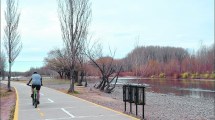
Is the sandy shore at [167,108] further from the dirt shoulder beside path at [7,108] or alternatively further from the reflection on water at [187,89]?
the reflection on water at [187,89]

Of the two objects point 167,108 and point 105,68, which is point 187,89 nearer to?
point 105,68

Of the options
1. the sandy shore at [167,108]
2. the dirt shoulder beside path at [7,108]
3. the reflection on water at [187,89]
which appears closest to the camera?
the dirt shoulder beside path at [7,108]

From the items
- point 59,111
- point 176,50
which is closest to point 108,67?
point 59,111

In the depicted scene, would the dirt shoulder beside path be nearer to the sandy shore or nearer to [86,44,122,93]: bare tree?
the sandy shore

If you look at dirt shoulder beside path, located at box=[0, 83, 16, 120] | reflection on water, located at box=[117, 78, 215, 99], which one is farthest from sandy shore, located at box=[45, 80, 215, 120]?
reflection on water, located at box=[117, 78, 215, 99]

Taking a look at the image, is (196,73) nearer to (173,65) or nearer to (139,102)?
(173,65)

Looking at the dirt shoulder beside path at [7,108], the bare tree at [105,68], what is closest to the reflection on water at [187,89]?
the bare tree at [105,68]

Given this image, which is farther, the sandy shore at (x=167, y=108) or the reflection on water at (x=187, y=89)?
the reflection on water at (x=187, y=89)

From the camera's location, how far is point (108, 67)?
140 feet

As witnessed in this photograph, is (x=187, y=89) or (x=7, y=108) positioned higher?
(x=7, y=108)

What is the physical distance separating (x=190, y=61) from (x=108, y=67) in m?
73.0

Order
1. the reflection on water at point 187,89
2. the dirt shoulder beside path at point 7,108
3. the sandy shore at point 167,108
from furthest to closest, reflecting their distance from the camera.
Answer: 1. the reflection on water at point 187,89
2. the sandy shore at point 167,108
3. the dirt shoulder beside path at point 7,108

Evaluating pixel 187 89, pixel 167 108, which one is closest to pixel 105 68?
pixel 187 89

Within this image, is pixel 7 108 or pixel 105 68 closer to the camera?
pixel 7 108
